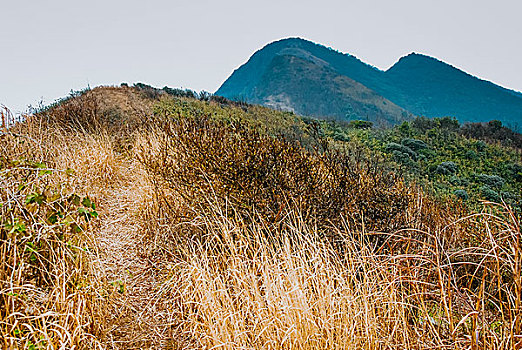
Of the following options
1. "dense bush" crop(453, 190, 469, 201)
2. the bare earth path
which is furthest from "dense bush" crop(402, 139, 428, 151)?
the bare earth path

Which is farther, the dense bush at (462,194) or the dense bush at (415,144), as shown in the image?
the dense bush at (415,144)

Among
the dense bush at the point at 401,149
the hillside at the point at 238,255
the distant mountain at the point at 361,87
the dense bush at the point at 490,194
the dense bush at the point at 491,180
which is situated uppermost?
the distant mountain at the point at 361,87

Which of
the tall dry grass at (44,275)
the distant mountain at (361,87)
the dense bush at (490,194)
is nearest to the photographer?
the tall dry grass at (44,275)

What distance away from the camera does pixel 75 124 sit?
6.75 metres

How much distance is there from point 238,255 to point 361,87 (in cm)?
9037

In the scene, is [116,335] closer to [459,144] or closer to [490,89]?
[459,144]

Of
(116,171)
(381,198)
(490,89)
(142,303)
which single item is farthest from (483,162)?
(490,89)

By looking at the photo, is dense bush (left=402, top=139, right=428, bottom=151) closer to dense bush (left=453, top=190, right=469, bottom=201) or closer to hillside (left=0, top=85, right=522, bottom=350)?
dense bush (left=453, top=190, right=469, bottom=201)

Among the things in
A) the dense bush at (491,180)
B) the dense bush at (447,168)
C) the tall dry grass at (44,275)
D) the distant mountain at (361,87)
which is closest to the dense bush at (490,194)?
the dense bush at (491,180)

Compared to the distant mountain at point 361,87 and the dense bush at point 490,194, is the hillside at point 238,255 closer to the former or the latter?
the dense bush at point 490,194

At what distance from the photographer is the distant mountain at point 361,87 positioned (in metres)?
82.7

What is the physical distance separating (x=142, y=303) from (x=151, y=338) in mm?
441

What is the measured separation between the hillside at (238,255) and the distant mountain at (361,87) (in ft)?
228

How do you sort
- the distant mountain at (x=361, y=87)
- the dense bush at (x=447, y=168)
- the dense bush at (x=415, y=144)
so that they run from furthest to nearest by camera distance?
the distant mountain at (x=361, y=87) → the dense bush at (x=415, y=144) → the dense bush at (x=447, y=168)
